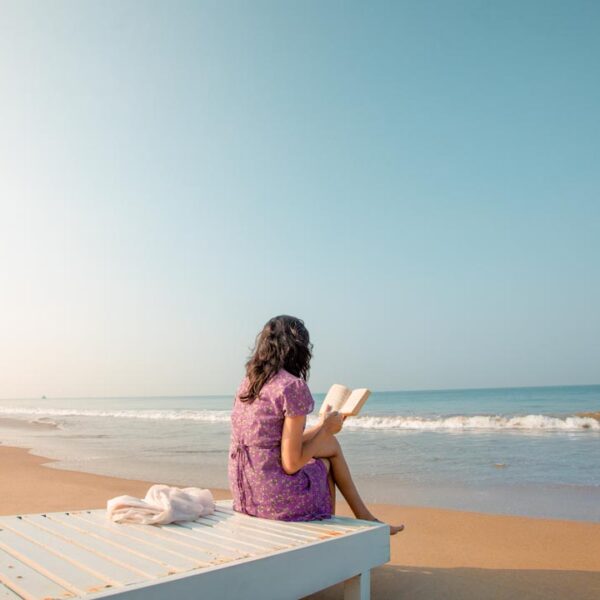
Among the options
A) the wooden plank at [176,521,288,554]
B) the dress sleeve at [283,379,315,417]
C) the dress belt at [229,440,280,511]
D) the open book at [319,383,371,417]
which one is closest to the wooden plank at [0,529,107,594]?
the wooden plank at [176,521,288,554]

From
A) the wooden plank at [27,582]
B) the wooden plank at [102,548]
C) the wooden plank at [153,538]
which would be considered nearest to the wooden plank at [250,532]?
the wooden plank at [153,538]

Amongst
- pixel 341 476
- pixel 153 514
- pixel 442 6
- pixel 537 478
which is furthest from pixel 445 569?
pixel 442 6

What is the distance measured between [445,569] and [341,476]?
1.40 m

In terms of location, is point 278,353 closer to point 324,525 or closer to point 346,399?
point 346,399

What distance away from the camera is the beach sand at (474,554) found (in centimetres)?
392

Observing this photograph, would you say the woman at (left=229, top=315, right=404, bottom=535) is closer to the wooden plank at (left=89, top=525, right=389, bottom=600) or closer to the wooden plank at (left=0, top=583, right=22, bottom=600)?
the wooden plank at (left=89, top=525, right=389, bottom=600)

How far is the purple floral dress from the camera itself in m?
3.47

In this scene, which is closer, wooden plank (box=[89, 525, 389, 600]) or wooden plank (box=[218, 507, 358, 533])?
wooden plank (box=[89, 525, 389, 600])

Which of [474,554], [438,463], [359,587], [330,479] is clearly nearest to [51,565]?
[359,587]

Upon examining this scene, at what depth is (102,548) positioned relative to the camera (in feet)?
9.04

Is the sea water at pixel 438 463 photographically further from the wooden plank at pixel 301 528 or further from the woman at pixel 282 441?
the wooden plank at pixel 301 528

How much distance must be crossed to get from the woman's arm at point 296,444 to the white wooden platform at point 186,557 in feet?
1.17

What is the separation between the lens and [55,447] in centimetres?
1502

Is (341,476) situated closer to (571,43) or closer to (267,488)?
(267,488)
